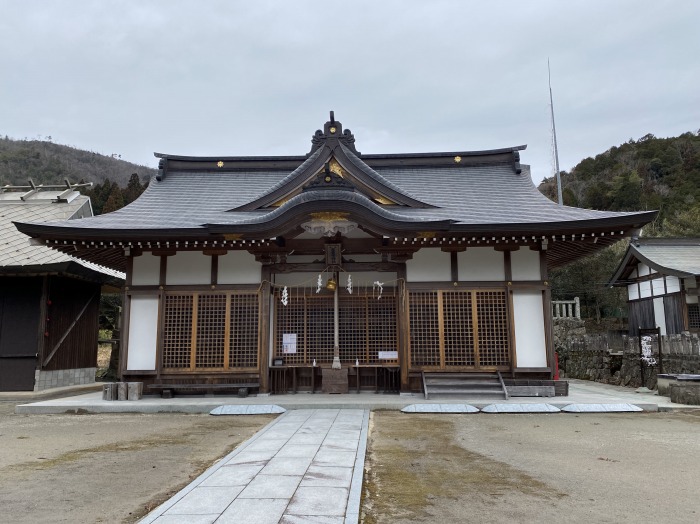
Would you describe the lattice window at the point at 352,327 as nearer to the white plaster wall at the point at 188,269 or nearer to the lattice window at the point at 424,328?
the lattice window at the point at 424,328

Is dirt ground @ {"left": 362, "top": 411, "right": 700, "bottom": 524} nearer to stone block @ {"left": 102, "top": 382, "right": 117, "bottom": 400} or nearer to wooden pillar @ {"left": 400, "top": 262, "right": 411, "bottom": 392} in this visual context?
wooden pillar @ {"left": 400, "top": 262, "right": 411, "bottom": 392}

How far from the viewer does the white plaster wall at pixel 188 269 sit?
38.0 ft

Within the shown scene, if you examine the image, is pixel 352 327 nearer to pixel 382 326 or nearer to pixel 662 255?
pixel 382 326

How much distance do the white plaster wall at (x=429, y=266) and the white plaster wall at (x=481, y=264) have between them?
332mm

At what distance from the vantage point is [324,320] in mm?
11602

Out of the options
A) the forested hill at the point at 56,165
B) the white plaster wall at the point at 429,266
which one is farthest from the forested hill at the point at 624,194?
the forested hill at the point at 56,165

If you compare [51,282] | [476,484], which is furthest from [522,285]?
[51,282]

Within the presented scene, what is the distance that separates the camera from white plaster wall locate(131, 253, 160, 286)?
38.0 feet

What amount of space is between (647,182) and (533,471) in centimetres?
5196

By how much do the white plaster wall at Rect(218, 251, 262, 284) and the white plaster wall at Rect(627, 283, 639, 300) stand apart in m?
19.0

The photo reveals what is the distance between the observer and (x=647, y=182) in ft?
157

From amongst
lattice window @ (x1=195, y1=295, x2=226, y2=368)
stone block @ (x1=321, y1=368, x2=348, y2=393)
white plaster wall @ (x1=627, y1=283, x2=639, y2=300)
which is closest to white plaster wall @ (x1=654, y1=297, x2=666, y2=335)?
white plaster wall @ (x1=627, y1=283, x2=639, y2=300)

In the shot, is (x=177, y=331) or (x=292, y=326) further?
(x=292, y=326)

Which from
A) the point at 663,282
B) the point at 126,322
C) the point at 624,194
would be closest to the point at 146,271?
the point at 126,322
